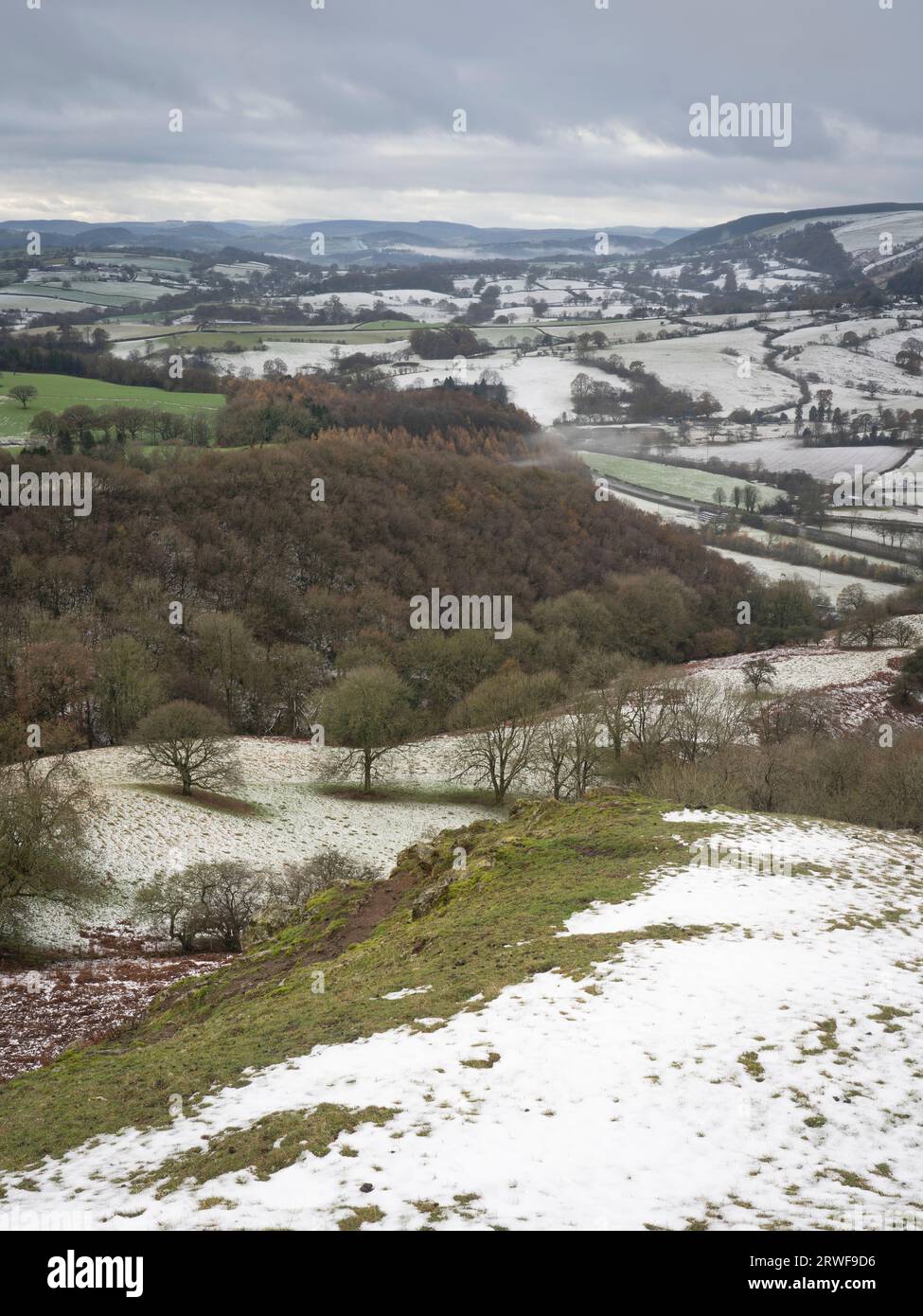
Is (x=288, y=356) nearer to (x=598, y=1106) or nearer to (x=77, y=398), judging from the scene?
(x=77, y=398)

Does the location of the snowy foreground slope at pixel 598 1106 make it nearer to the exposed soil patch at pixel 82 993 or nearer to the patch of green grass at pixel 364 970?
the patch of green grass at pixel 364 970

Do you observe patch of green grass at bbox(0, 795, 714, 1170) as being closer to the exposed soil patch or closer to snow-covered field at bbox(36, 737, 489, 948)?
the exposed soil patch

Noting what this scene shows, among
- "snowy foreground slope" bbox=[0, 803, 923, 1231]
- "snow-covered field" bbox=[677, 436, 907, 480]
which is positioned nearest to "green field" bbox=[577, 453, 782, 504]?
"snow-covered field" bbox=[677, 436, 907, 480]

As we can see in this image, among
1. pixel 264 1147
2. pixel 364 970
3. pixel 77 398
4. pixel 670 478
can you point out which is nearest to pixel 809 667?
pixel 364 970

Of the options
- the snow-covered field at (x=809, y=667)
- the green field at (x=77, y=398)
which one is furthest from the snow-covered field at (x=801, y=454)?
the green field at (x=77, y=398)

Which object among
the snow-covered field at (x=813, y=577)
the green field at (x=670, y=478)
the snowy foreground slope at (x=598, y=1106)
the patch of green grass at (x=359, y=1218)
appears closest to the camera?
the patch of green grass at (x=359, y=1218)

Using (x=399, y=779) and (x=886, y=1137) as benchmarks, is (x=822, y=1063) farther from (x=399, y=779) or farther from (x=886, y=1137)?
(x=399, y=779)
